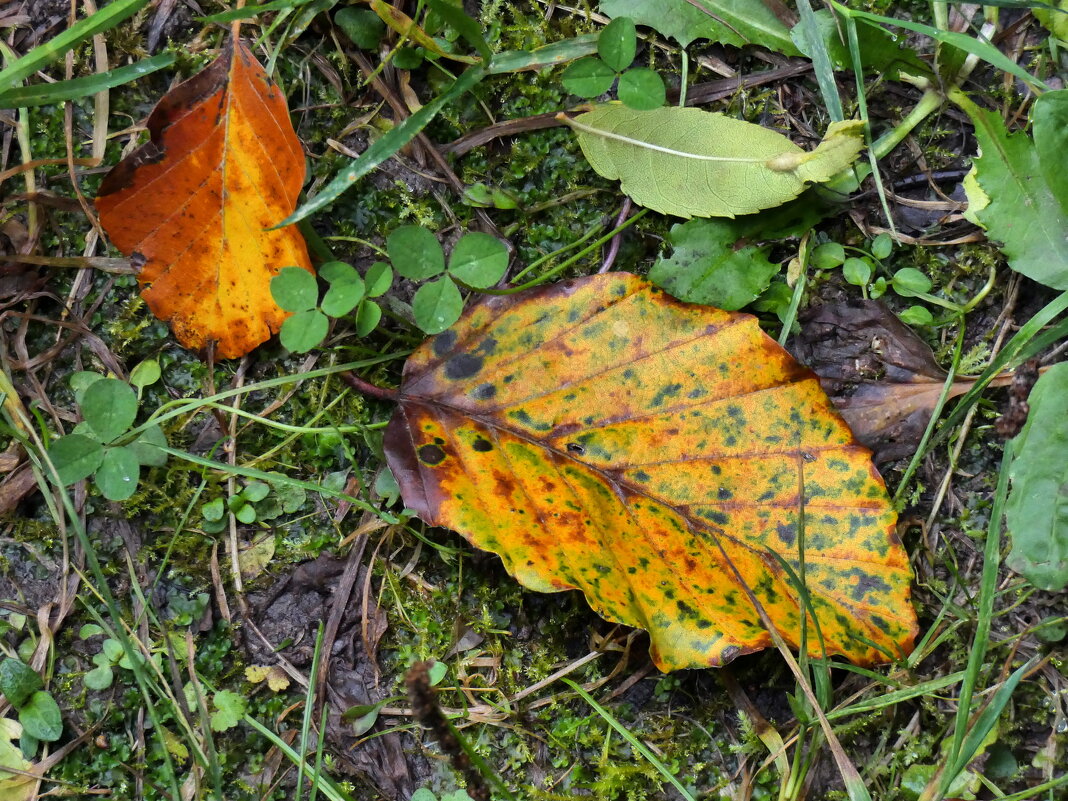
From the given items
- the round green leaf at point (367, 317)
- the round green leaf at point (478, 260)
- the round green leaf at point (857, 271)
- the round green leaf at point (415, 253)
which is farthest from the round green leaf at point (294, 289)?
the round green leaf at point (857, 271)

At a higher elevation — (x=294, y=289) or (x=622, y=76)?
(x=622, y=76)

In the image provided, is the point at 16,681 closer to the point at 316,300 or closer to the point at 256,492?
the point at 256,492

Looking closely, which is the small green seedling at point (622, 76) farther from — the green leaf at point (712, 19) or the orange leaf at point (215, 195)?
the orange leaf at point (215, 195)


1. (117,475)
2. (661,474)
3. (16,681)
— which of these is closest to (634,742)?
(661,474)

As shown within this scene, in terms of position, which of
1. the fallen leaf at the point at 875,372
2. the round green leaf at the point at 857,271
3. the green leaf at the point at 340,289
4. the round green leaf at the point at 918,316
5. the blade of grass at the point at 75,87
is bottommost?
the fallen leaf at the point at 875,372

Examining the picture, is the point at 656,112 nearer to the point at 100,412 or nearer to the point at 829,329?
the point at 829,329

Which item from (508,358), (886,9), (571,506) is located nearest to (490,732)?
(571,506)
